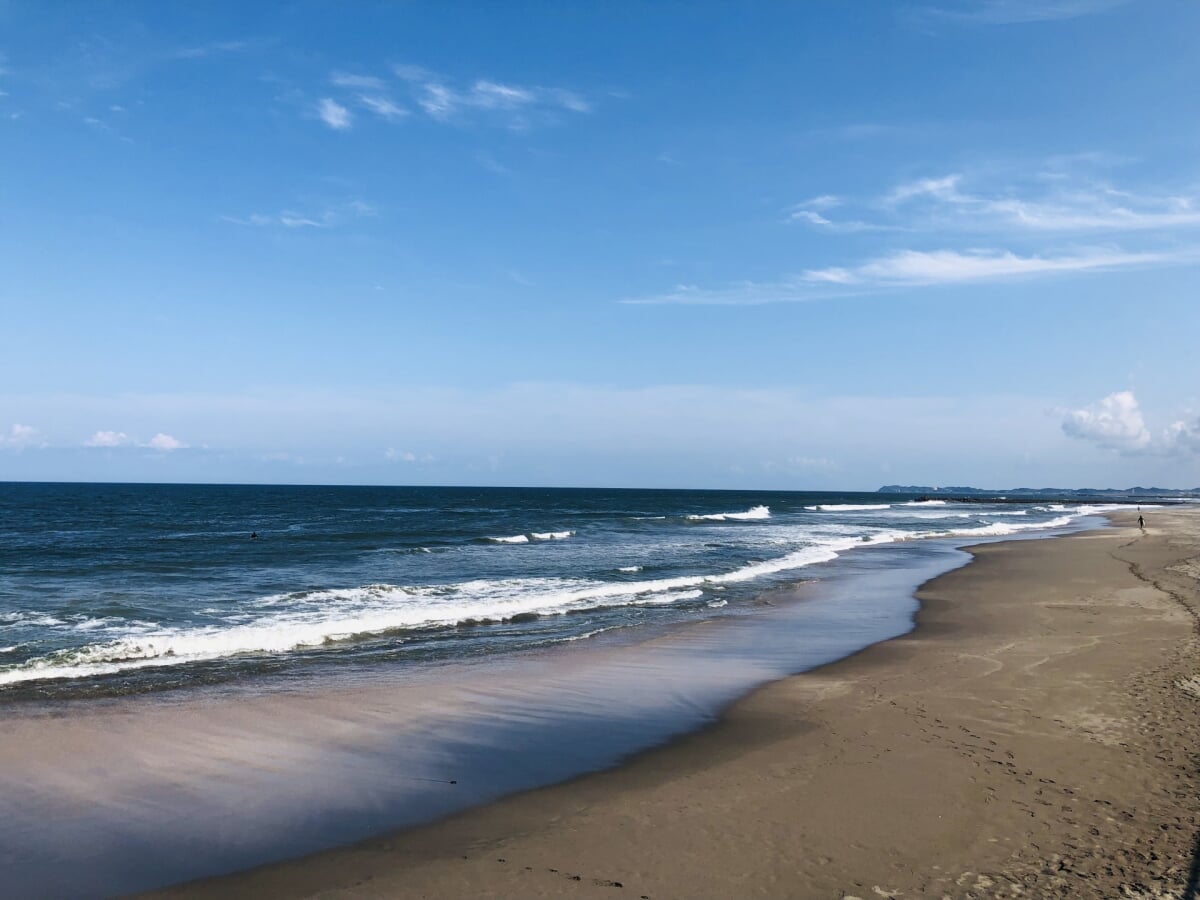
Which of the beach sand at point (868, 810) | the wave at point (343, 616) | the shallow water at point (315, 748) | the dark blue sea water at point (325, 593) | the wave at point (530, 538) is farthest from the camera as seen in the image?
the wave at point (530, 538)

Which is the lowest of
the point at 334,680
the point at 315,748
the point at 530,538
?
the point at 530,538

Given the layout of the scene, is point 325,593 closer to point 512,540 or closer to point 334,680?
point 334,680

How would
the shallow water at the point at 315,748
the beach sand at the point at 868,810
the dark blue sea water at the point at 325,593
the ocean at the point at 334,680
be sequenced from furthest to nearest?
the dark blue sea water at the point at 325,593 < the ocean at the point at 334,680 < the shallow water at the point at 315,748 < the beach sand at the point at 868,810

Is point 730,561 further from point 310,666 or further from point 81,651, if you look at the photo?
point 81,651

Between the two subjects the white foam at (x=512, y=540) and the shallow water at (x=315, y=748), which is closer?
the shallow water at (x=315, y=748)

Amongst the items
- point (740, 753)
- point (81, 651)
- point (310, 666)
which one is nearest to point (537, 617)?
point (310, 666)

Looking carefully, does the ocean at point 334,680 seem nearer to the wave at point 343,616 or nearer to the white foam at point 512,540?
the wave at point 343,616

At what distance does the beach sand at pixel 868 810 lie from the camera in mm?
5750

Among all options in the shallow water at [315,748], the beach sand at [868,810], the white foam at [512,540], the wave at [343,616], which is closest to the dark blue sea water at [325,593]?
the wave at [343,616]

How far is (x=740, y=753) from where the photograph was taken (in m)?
8.90

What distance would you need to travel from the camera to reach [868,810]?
7.06 m

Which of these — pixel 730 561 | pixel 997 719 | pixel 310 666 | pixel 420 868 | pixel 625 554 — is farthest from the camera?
pixel 625 554

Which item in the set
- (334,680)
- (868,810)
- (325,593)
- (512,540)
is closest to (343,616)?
(325,593)

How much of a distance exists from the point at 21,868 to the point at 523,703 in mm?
6174
